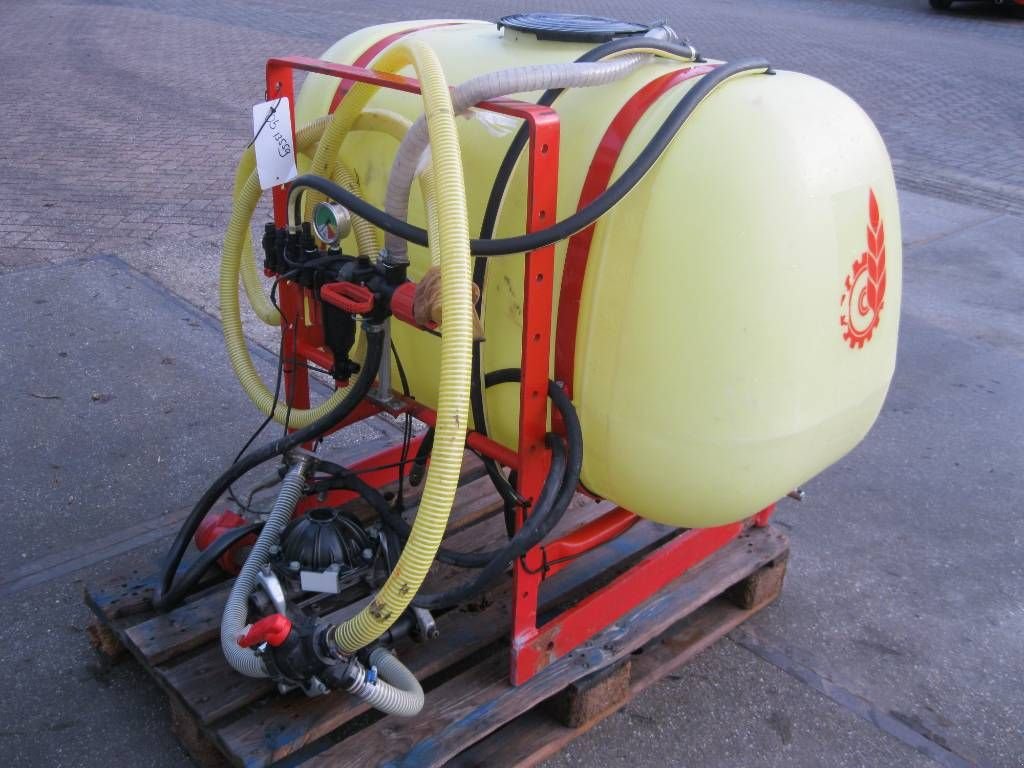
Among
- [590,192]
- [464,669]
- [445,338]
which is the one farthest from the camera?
[464,669]

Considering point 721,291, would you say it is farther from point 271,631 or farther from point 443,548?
point 271,631

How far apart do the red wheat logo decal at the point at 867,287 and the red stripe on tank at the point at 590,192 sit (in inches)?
16.4

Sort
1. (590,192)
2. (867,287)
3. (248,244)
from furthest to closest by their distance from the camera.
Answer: (248,244), (867,287), (590,192)

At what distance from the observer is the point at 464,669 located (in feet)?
7.49

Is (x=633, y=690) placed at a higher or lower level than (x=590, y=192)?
lower

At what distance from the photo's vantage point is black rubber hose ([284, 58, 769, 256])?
159cm

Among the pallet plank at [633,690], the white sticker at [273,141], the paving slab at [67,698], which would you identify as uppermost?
the white sticker at [273,141]

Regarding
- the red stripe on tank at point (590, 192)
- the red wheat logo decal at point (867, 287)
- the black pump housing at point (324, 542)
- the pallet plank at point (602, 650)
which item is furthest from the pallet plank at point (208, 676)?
the red wheat logo decal at point (867, 287)

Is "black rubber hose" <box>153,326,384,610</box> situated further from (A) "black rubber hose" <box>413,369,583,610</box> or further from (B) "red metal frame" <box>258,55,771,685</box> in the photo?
(A) "black rubber hose" <box>413,369,583,610</box>

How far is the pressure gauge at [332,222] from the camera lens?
2025 millimetres

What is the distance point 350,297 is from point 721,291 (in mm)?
713

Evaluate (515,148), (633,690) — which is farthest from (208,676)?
(515,148)

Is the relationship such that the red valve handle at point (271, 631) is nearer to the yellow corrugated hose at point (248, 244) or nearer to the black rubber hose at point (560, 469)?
the black rubber hose at point (560, 469)

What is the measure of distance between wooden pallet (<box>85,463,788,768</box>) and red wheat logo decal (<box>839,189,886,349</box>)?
80 centimetres
